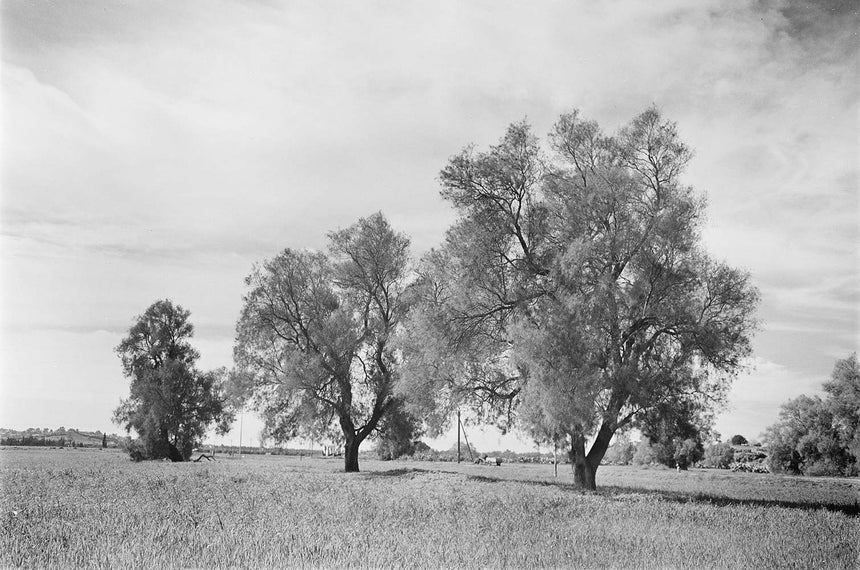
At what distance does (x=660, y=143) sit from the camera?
80.6 feet

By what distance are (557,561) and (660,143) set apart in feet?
61.9

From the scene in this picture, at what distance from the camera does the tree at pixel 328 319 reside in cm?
3722

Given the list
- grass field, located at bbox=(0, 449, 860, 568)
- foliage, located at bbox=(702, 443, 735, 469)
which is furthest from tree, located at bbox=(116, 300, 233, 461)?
foliage, located at bbox=(702, 443, 735, 469)

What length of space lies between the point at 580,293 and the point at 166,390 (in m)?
35.8

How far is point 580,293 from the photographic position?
22.6 metres

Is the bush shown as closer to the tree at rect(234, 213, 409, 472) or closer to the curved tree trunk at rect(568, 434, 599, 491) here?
the tree at rect(234, 213, 409, 472)

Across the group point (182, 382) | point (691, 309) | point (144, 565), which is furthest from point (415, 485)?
point (182, 382)

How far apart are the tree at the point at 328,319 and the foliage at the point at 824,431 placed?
3312cm

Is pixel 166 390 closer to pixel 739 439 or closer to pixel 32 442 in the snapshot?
pixel 32 442

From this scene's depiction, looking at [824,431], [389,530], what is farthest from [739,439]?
[389,530]

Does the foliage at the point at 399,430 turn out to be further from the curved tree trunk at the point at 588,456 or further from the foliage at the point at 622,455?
the foliage at the point at 622,455

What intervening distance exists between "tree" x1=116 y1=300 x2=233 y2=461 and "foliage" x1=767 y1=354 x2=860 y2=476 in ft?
150

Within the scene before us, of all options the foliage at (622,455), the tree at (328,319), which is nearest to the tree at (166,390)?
the tree at (328,319)

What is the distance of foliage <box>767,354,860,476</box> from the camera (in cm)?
4656
